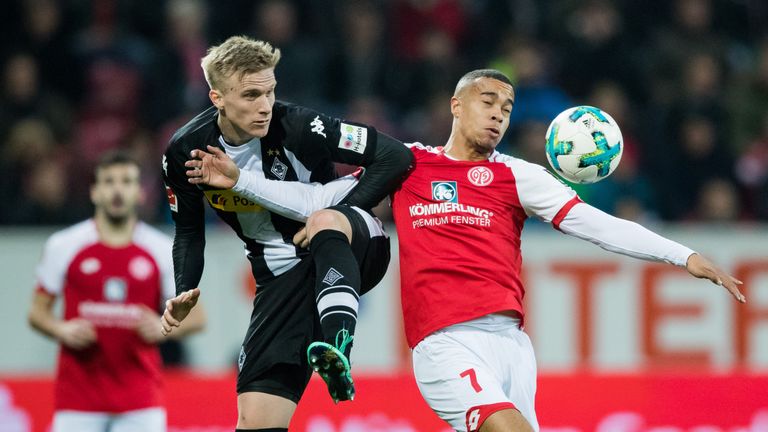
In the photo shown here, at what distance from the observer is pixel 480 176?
5.15m

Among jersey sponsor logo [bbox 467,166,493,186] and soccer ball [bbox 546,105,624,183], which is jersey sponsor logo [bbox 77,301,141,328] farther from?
soccer ball [bbox 546,105,624,183]

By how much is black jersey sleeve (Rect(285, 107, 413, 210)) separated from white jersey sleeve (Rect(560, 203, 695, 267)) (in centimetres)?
74

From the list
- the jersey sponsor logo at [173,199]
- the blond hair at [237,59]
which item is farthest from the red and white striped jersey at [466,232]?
the jersey sponsor logo at [173,199]

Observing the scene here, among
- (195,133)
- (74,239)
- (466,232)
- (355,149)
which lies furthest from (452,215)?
(74,239)

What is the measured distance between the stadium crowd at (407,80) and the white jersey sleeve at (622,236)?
443 cm

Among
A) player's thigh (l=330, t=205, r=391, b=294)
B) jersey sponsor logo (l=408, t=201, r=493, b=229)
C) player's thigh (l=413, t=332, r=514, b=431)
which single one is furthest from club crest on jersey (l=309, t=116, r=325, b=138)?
player's thigh (l=413, t=332, r=514, b=431)

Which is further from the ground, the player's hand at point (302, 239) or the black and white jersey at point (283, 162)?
the black and white jersey at point (283, 162)

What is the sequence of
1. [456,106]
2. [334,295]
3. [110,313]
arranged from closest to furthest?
[334,295] < [456,106] < [110,313]

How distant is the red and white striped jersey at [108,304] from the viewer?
22.0 ft

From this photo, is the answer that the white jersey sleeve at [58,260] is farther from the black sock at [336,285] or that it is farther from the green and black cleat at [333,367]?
the green and black cleat at [333,367]

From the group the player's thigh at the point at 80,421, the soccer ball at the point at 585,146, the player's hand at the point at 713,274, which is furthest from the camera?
the player's thigh at the point at 80,421

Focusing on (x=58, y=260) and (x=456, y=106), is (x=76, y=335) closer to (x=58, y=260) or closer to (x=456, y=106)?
(x=58, y=260)

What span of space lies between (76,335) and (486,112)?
9.21 feet

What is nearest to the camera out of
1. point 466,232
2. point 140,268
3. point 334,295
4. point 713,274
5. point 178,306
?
point 713,274
